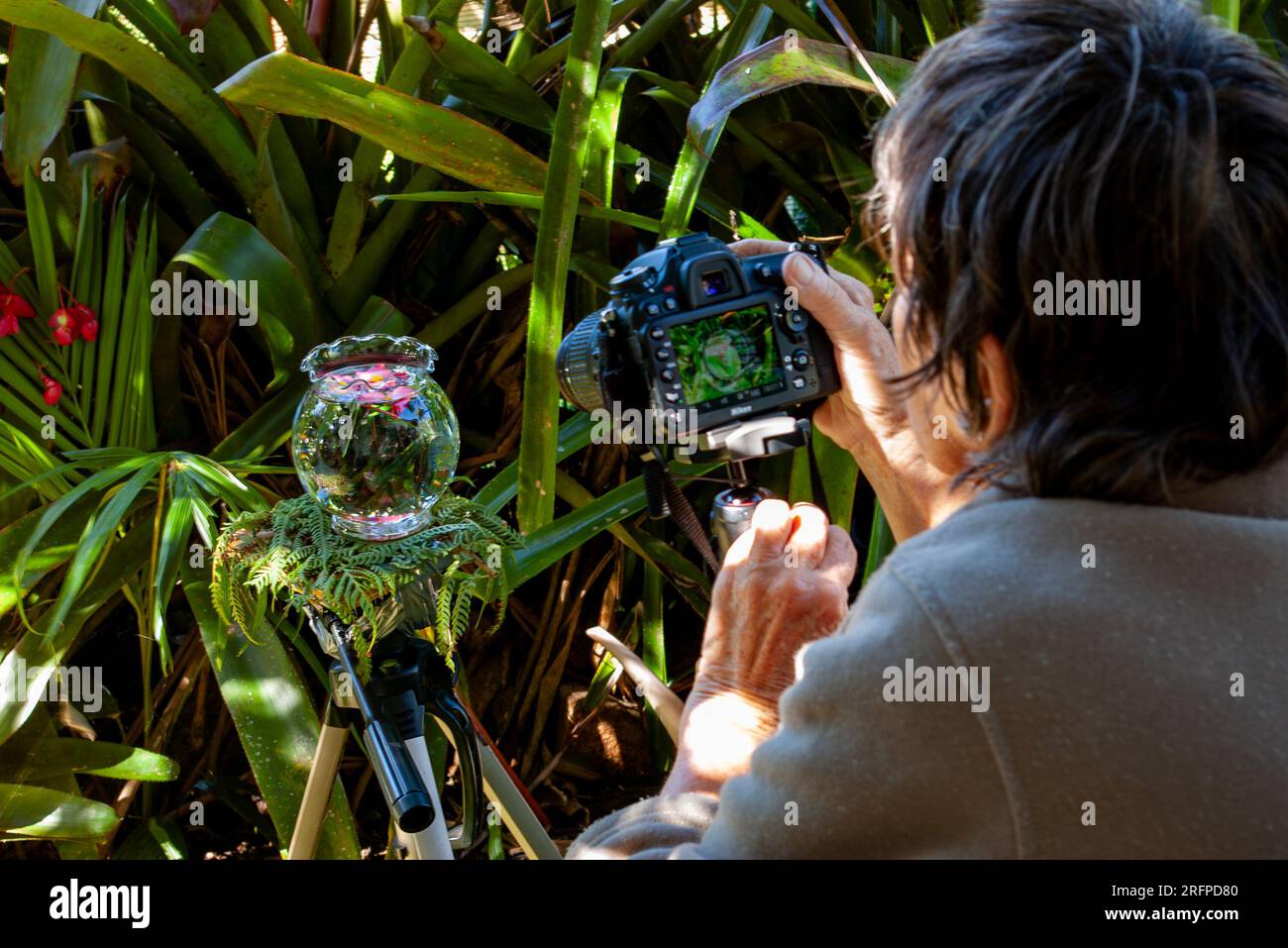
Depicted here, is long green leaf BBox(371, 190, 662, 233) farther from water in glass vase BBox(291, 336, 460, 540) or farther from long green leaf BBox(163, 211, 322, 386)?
water in glass vase BBox(291, 336, 460, 540)

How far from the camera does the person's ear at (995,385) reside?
0.59 meters

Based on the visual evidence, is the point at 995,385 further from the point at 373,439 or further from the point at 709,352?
the point at 373,439

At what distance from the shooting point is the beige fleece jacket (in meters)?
0.51

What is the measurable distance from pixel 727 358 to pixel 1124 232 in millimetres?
352

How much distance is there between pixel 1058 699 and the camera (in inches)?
20.0

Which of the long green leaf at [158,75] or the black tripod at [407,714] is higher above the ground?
the long green leaf at [158,75]


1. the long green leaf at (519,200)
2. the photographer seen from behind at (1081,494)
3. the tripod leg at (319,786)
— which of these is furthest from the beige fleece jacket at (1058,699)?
the long green leaf at (519,200)

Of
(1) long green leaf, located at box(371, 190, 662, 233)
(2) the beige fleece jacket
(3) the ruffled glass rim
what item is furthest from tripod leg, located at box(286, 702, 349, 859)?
(1) long green leaf, located at box(371, 190, 662, 233)

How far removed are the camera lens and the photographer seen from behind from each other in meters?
0.24

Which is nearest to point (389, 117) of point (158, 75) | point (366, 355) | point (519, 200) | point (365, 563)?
point (519, 200)

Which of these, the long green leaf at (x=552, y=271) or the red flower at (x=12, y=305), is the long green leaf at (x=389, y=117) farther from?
the red flower at (x=12, y=305)
